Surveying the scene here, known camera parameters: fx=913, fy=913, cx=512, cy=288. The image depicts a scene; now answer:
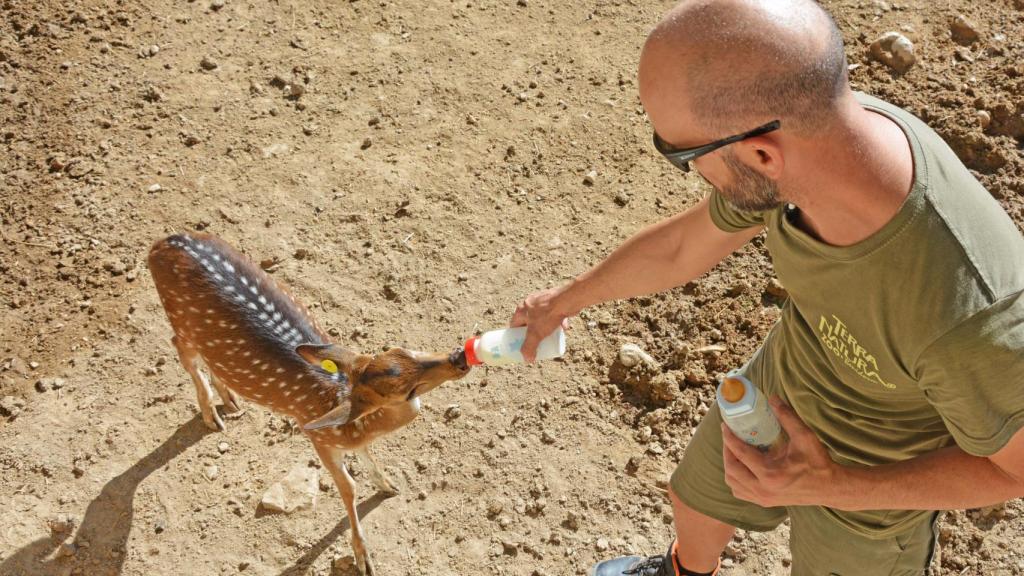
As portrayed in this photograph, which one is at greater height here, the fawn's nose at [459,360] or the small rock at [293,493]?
the fawn's nose at [459,360]

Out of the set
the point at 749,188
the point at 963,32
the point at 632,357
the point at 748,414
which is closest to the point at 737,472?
the point at 748,414

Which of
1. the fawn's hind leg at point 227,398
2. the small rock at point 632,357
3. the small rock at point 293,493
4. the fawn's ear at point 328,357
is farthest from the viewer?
the fawn's hind leg at point 227,398

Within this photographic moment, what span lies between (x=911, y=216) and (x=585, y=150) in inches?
139

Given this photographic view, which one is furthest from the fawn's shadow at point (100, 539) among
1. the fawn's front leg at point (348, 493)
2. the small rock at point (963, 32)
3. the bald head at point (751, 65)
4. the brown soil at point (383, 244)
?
the small rock at point (963, 32)

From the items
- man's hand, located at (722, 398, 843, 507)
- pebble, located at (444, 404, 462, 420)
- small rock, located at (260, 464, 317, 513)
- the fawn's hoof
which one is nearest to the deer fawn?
the fawn's hoof

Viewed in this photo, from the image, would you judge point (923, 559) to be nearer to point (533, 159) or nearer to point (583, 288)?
point (583, 288)

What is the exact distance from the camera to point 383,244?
5.24m

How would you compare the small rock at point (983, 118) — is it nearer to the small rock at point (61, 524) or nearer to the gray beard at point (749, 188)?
the gray beard at point (749, 188)

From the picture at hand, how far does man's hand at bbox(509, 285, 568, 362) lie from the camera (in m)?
3.21

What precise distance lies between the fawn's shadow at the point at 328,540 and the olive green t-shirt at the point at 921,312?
2.41m

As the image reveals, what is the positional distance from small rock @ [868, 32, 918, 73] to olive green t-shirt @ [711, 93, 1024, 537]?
11.7 feet

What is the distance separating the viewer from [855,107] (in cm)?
216

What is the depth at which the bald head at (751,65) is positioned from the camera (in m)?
2.08

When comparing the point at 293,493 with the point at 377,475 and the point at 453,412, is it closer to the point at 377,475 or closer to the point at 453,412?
the point at 377,475
